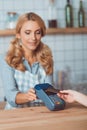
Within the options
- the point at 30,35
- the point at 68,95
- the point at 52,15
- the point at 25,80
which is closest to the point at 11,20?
the point at 52,15

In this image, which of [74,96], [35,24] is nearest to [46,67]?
[35,24]

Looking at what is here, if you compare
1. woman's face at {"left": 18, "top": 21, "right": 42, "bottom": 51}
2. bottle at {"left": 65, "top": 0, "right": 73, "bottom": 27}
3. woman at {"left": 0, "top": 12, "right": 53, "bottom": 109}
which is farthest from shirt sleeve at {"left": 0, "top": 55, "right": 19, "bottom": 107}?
bottle at {"left": 65, "top": 0, "right": 73, "bottom": 27}

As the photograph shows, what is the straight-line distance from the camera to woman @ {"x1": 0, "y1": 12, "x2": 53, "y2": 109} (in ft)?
3.30

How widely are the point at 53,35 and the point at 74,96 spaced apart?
1.11 m

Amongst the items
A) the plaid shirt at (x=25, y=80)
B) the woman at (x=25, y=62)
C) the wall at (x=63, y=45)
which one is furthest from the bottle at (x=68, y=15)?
the plaid shirt at (x=25, y=80)

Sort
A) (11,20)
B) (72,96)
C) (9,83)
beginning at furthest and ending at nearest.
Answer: (11,20) → (9,83) → (72,96)

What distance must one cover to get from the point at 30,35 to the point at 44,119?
521 mm

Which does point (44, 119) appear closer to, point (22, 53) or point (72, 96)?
point (72, 96)

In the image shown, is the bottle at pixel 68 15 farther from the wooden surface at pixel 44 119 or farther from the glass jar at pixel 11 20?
the wooden surface at pixel 44 119

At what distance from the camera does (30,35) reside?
1.08 meters

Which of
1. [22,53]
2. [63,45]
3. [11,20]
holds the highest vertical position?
[11,20]

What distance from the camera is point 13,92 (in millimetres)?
971

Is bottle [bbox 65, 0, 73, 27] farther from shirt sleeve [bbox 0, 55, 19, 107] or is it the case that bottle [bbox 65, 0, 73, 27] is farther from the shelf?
shirt sleeve [bbox 0, 55, 19, 107]

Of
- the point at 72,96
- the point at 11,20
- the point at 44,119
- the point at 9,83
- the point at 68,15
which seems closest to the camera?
the point at 44,119
